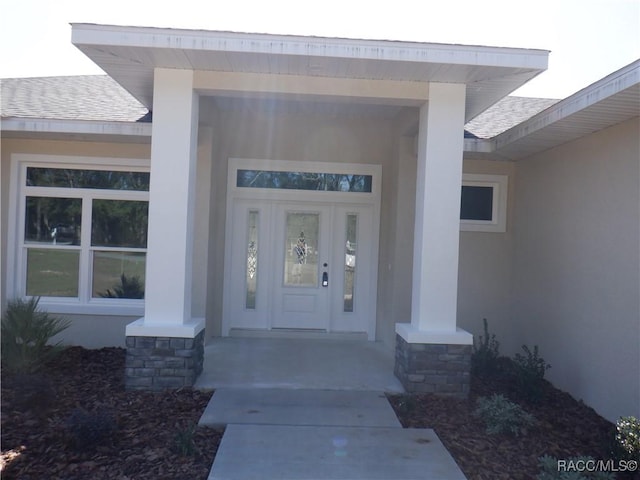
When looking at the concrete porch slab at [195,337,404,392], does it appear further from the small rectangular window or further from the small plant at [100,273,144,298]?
the small rectangular window

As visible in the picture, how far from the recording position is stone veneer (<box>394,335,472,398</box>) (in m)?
6.19

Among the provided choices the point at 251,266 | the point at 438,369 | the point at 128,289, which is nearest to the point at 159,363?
the point at 128,289

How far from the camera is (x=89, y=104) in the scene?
867 cm

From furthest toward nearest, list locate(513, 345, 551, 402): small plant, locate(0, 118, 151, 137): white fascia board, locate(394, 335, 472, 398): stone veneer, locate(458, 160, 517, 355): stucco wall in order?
locate(458, 160, 517, 355): stucco wall
locate(0, 118, 151, 137): white fascia board
locate(513, 345, 551, 402): small plant
locate(394, 335, 472, 398): stone veneer

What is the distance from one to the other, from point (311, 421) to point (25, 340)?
383cm

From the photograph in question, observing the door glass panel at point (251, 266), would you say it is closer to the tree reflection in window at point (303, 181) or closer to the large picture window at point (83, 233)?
the tree reflection in window at point (303, 181)

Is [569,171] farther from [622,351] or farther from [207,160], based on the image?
[207,160]

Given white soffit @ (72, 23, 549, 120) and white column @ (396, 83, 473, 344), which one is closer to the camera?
white soffit @ (72, 23, 549, 120)

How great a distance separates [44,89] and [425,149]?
7126 millimetres

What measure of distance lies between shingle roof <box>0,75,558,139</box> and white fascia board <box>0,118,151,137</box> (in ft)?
0.28

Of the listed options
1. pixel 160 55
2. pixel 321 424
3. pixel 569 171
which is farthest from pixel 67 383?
pixel 569 171

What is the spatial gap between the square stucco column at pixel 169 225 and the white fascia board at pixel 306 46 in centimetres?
70

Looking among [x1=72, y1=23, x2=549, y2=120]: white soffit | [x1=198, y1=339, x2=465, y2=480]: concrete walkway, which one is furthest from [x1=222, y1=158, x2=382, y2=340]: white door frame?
[x1=72, y1=23, x2=549, y2=120]: white soffit

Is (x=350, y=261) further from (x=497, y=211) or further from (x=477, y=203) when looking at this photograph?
(x=497, y=211)
